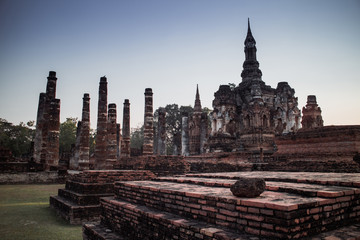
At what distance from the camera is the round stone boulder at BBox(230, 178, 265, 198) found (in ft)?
8.91

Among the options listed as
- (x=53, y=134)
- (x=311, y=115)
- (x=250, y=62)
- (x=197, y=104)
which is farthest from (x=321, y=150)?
(x=250, y=62)

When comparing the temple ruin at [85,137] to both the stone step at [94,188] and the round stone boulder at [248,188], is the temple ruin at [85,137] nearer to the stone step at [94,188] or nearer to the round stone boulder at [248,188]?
the stone step at [94,188]

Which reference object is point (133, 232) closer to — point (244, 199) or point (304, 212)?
point (244, 199)

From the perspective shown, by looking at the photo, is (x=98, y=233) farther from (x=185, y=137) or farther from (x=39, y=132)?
(x=185, y=137)

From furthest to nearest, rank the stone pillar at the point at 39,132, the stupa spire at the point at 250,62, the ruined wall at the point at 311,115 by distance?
the stupa spire at the point at 250,62 → the stone pillar at the point at 39,132 → the ruined wall at the point at 311,115

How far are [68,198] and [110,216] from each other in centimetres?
347

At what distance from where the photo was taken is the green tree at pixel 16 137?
37.3 meters

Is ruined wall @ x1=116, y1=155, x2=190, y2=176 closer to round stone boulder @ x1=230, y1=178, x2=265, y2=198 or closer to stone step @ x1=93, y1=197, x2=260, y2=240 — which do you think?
stone step @ x1=93, y1=197, x2=260, y2=240

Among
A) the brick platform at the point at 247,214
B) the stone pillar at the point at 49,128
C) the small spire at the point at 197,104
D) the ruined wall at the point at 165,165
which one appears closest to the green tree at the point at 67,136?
the stone pillar at the point at 49,128

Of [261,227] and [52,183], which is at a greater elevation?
[261,227]

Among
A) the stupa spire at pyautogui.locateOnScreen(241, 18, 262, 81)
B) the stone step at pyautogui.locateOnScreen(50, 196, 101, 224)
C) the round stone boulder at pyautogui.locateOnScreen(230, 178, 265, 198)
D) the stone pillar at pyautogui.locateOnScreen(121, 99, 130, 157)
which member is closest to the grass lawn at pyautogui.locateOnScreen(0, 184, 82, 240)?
the stone step at pyautogui.locateOnScreen(50, 196, 101, 224)

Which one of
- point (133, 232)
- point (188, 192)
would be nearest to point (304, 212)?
point (188, 192)

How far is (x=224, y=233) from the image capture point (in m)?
2.49

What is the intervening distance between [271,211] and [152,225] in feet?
5.44
